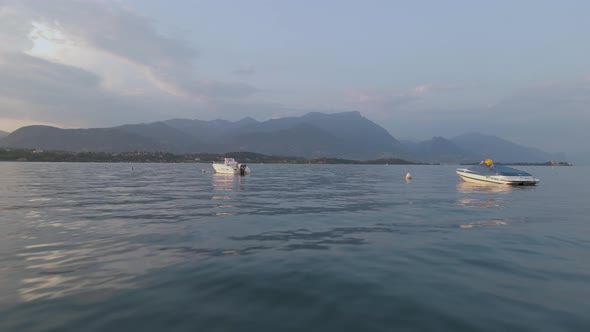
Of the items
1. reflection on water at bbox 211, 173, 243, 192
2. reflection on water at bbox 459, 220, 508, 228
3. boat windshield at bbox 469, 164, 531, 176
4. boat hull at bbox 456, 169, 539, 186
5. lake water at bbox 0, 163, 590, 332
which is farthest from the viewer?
boat windshield at bbox 469, 164, 531, 176

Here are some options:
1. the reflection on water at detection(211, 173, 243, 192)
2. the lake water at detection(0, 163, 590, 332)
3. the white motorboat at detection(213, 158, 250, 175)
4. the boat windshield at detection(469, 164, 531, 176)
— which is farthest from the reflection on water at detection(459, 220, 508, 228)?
the white motorboat at detection(213, 158, 250, 175)

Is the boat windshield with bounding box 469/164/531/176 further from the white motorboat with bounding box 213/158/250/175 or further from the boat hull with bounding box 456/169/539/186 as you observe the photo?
the white motorboat with bounding box 213/158/250/175

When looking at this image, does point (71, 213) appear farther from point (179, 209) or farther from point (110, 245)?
point (110, 245)

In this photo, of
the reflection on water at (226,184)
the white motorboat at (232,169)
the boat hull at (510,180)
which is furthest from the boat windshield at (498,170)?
the white motorboat at (232,169)

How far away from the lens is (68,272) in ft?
36.6

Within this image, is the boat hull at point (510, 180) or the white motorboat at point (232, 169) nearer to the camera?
the boat hull at point (510, 180)

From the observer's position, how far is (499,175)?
5731 centimetres

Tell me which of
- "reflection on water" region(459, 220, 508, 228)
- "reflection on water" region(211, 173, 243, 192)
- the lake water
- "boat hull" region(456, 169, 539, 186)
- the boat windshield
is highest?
the boat windshield

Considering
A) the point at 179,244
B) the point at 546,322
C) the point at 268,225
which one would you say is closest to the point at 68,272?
the point at 179,244

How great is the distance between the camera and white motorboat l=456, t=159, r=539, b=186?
2211 inches

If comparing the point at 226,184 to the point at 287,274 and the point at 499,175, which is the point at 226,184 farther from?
the point at 499,175

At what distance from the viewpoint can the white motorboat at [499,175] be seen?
56.2m

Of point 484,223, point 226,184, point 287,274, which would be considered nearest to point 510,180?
point 484,223

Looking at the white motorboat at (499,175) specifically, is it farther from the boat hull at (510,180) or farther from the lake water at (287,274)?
→ the lake water at (287,274)
